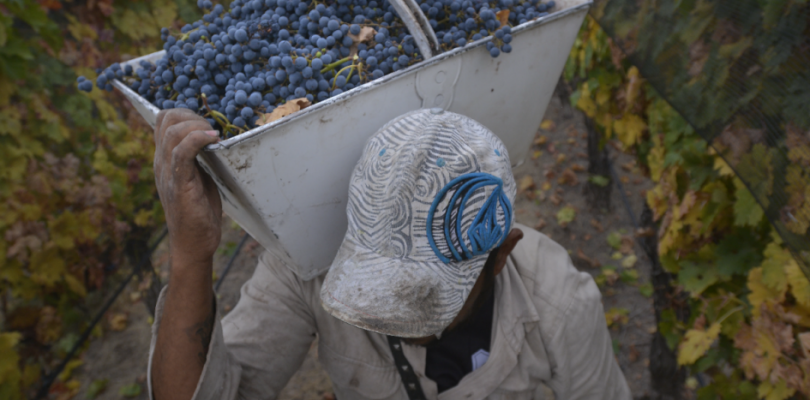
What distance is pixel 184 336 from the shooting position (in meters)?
1.31


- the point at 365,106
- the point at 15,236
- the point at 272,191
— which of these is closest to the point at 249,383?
the point at 272,191

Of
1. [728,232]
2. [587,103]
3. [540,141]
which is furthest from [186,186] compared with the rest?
[540,141]

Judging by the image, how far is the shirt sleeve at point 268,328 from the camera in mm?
1507

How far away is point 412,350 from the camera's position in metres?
1.55

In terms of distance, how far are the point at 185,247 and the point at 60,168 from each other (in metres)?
2.56

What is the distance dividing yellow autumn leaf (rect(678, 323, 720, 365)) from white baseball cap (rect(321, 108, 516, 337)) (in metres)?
1.35

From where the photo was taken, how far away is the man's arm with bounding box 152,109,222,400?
3.36 ft

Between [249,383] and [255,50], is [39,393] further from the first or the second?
[255,50]

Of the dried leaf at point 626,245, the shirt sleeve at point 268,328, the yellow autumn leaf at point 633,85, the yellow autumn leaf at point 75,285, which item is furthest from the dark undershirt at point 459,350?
the yellow autumn leaf at point 75,285

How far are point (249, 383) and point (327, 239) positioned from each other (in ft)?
1.98

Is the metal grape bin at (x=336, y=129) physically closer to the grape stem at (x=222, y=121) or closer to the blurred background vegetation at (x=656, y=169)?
the grape stem at (x=222, y=121)

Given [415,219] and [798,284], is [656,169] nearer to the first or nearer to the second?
[798,284]

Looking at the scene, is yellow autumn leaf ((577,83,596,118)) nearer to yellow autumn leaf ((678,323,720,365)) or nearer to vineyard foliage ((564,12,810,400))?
vineyard foliage ((564,12,810,400))

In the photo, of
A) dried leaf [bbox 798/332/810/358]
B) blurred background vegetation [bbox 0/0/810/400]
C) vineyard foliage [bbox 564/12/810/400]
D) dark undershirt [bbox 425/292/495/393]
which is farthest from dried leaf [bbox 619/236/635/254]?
dark undershirt [bbox 425/292/495/393]
